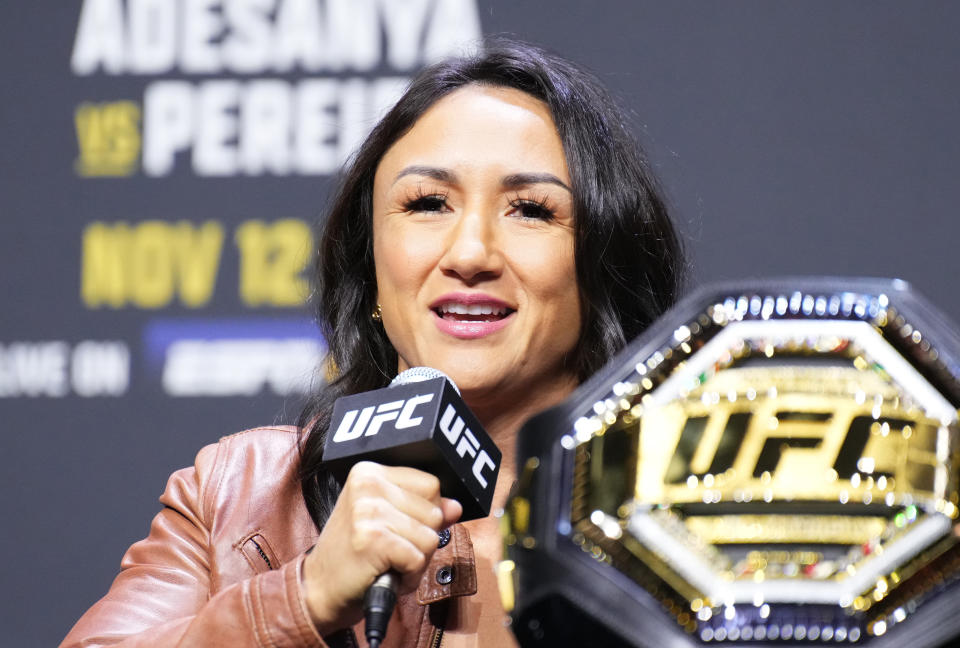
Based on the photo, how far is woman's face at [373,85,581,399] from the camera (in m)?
1.39

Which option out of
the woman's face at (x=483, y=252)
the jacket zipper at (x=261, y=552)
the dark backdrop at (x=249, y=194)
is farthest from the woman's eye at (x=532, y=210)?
the dark backdrop at (x=249, y=194)

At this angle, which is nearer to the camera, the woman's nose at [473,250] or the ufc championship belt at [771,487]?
the ufc championship belt at [771,487]

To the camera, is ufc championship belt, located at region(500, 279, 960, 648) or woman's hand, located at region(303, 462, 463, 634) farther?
woman's hand, located at region(303, 462, 463, 634)

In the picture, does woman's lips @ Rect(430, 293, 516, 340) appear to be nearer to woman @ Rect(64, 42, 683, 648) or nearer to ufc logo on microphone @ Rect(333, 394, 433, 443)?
woman @ Rect(64, 42, 683, 648)

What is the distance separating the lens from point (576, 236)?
146 cm

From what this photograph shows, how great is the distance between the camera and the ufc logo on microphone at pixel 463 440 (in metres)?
1.00

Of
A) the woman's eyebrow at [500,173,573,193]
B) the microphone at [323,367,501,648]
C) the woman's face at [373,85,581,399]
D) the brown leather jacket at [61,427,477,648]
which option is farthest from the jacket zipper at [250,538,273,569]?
the woman's eyebrow at [500,173,573,193]

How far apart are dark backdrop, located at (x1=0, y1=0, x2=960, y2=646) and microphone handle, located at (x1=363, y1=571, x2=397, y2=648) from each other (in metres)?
1.37

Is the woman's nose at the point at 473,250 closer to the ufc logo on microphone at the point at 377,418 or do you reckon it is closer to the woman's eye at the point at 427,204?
the woman's eye at the point at 427,204

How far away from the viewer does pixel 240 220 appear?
7.96 feet

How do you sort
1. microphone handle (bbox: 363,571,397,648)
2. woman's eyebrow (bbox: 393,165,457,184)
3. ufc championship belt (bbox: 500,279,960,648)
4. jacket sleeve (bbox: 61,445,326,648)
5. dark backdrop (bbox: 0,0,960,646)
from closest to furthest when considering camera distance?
ufc championship belt (bbox: 500,279,960,648), microphone handle (bbox: 363,571,397,648), jacket sleeve (bbox: 61,445,326,648), woman's eyebrow (bbox: 393,165,457,184), dark backdrop (bbox: 0,0,960,646)

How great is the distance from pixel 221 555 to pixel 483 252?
0.45 metres

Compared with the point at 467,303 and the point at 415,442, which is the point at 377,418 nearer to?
the point at 415,442

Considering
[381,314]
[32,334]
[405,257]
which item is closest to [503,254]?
[405,257]
